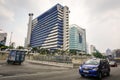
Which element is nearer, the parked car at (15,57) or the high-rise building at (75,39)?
the parked car at (15,57)

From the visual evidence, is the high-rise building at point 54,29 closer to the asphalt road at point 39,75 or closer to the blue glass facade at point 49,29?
the blue glass facade at point 49,29

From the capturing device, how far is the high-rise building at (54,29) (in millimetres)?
134750

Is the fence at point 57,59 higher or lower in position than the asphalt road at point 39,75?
higher

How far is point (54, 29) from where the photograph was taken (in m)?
138

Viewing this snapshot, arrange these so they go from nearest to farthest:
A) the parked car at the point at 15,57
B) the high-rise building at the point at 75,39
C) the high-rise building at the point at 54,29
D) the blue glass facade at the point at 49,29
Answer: the parked car at the point at 15,57 < the high-rise building at the point at 54,29 < the blue glass facade at the point at 49,29 < the high-rise building at the point at 75,39

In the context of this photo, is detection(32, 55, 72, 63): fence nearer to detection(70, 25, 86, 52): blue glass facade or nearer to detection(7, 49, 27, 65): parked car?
detection(7, 49, 27, 65): parked car

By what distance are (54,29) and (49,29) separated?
10953mm

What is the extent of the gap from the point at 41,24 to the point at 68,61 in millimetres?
135221

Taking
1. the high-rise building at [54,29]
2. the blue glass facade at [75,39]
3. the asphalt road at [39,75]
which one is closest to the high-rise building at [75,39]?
the blue glass facade at [75,39]

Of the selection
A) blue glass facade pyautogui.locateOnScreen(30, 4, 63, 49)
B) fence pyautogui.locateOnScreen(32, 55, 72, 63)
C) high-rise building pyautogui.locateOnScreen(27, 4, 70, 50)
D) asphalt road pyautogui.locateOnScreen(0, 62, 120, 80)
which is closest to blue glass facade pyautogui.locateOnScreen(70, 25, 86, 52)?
high-rise building pyautogui.locateOnScreen(27, 4, 70, 50)

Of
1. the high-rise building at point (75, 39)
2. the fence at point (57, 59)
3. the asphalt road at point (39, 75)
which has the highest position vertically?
the high-rise building at point (75, 39)

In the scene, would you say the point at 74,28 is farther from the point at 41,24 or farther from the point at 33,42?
the point at 33,42

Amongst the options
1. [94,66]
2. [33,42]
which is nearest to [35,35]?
[33,42]

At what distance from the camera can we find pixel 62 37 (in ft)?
447
